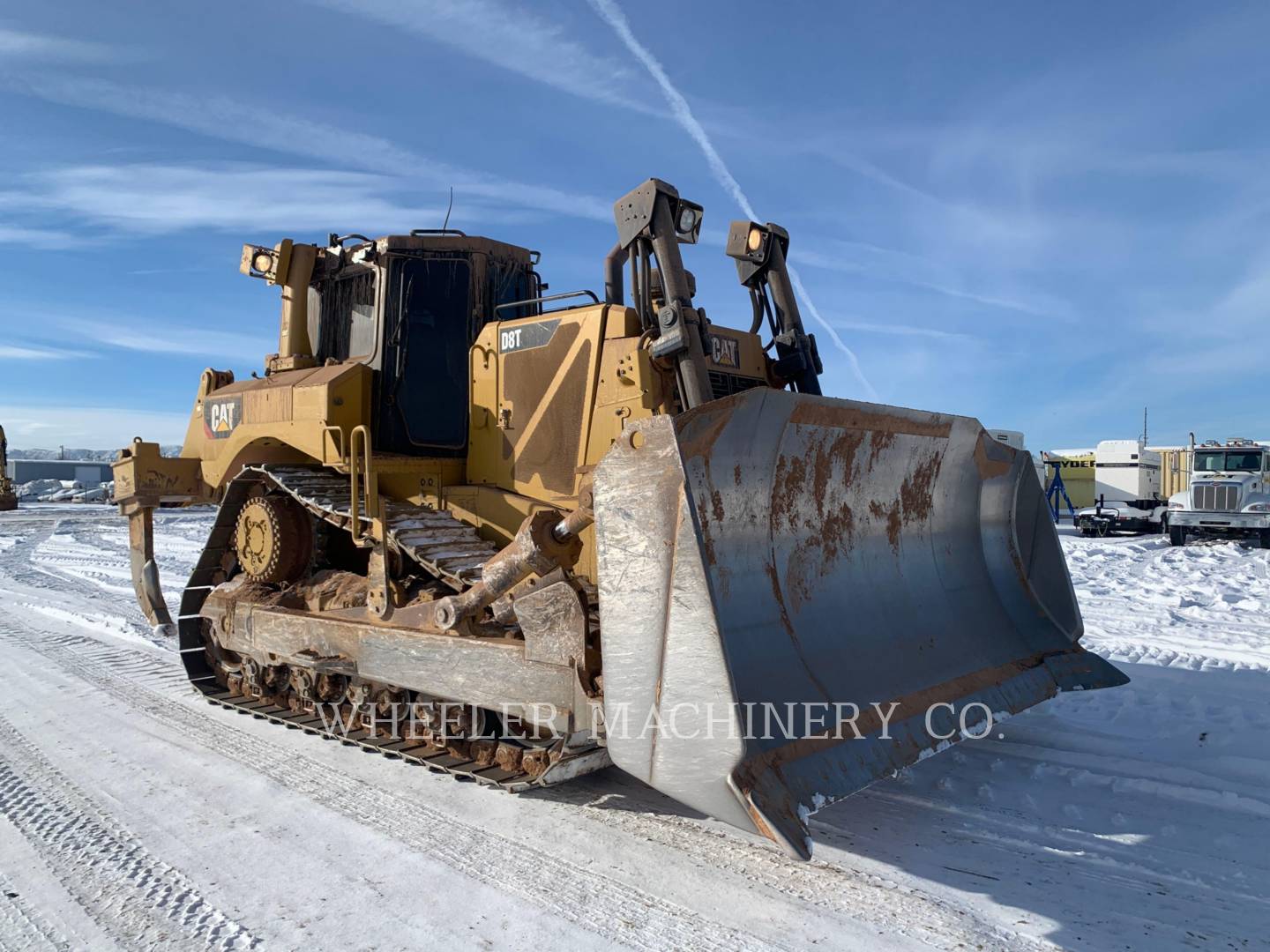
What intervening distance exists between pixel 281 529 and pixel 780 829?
399 cm

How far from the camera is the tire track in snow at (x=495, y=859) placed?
9.48 feet

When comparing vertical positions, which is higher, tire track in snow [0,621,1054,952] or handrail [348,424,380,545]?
handrail [348,424,380,545]

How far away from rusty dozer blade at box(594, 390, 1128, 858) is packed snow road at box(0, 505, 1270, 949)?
16.0 inches

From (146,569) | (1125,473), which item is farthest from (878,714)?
(1125,473)

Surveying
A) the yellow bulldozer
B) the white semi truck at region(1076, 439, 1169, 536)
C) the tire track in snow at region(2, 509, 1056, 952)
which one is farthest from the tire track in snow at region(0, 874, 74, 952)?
the yellow bulldozer

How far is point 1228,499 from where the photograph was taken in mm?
17531

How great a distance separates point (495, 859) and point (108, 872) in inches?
60.3

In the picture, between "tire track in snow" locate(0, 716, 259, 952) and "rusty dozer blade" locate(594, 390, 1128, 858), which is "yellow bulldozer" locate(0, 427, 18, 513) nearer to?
"tire track in snow" locate(0, 716, 259, 952)

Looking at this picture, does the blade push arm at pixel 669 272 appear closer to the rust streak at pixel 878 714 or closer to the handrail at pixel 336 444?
the rust streak at pixel 878 714

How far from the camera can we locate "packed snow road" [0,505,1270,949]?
9.62 ft

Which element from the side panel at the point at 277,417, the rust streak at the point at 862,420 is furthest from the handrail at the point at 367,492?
the rust streak at the point at 862,420

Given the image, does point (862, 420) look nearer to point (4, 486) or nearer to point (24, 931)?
point (24, 931)

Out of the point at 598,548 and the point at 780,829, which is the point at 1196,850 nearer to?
the point at 780,829

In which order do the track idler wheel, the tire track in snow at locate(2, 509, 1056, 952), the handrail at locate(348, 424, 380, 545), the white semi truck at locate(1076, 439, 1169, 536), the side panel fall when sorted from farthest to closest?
the white semi truck at locate(1076, 439, 1169, 536) → the track idler wheel → the side panel → the handrail at locate(348, 424, 380, 545) → the tire track in snow at locate(2, 509, 1056, 952)
